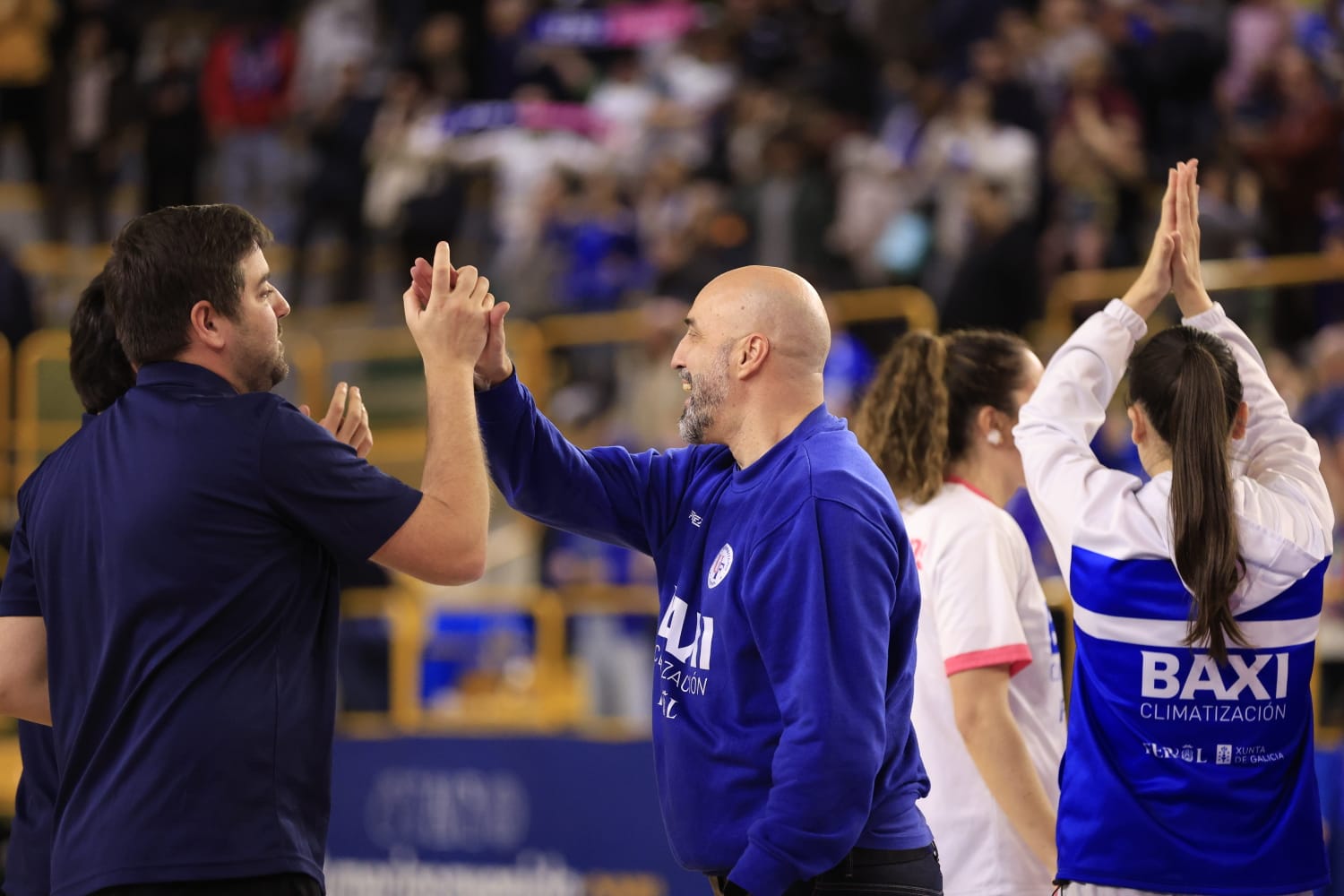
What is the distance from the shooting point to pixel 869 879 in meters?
3.23

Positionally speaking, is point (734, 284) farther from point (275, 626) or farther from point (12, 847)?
point (12, 847)

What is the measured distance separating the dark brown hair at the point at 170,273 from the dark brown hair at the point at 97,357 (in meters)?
0.32

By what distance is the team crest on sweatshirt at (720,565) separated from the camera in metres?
3.34

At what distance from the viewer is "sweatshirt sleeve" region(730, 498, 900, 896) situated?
2998mm

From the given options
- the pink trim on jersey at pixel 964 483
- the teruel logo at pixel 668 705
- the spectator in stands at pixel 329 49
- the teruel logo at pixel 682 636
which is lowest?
the teruel logo at pixel 668 705

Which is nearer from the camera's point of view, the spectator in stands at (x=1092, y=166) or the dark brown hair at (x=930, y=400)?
the dark brown hair at (x=930, y=400)

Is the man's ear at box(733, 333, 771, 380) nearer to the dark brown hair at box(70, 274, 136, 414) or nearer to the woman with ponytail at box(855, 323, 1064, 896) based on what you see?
the woman with ponytail at box(855, 323, 1064, 896)

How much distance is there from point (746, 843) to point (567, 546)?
740 centimetres

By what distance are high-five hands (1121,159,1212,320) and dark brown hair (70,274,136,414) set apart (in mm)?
2301

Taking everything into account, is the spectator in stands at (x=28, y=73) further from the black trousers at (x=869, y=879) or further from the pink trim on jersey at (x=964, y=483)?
the black trousers at (x=869, y=879)

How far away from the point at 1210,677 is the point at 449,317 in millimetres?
1774

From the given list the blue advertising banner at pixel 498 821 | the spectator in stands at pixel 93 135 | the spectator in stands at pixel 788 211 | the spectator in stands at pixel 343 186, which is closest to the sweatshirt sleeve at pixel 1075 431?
the blue advertising banner at pixel 498 821

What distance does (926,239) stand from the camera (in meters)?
11.1

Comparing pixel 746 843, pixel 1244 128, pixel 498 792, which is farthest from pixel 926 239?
pixel 746 843
